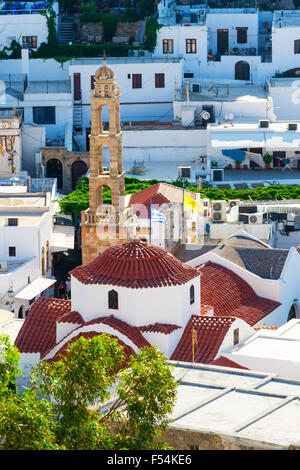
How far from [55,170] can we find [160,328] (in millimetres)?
39269

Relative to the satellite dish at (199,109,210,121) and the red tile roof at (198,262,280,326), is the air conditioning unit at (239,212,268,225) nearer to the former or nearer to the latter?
the red tile roof at (198,262,280,326)

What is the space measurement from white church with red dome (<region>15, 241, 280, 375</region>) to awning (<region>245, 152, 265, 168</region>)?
3388cm

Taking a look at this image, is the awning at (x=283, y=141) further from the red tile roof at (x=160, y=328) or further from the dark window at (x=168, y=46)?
the red tile roof at (x=160, y=328)

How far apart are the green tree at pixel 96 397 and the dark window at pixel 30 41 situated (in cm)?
5793

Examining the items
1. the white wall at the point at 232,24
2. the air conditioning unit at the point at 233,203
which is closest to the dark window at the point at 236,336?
the air conditioning unit at the point at 233,203

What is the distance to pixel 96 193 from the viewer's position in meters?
73.1

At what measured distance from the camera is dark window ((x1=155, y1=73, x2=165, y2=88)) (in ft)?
327

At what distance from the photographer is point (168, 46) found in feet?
332

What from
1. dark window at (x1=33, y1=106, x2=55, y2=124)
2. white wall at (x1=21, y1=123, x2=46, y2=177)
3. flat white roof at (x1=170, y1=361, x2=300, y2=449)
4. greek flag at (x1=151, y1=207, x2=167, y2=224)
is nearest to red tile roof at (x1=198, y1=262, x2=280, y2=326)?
greek flag at (x1=151, y1=207, x2=167, y2=224)

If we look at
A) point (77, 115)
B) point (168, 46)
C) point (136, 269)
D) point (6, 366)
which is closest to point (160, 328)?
point (136, 269)

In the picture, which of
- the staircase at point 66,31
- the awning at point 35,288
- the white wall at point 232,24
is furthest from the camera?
the staircase at point 66,31

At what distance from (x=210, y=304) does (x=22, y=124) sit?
35528 mm

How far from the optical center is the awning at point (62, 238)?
80.2 m

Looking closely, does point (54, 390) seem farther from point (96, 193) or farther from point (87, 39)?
point (87, 39)
